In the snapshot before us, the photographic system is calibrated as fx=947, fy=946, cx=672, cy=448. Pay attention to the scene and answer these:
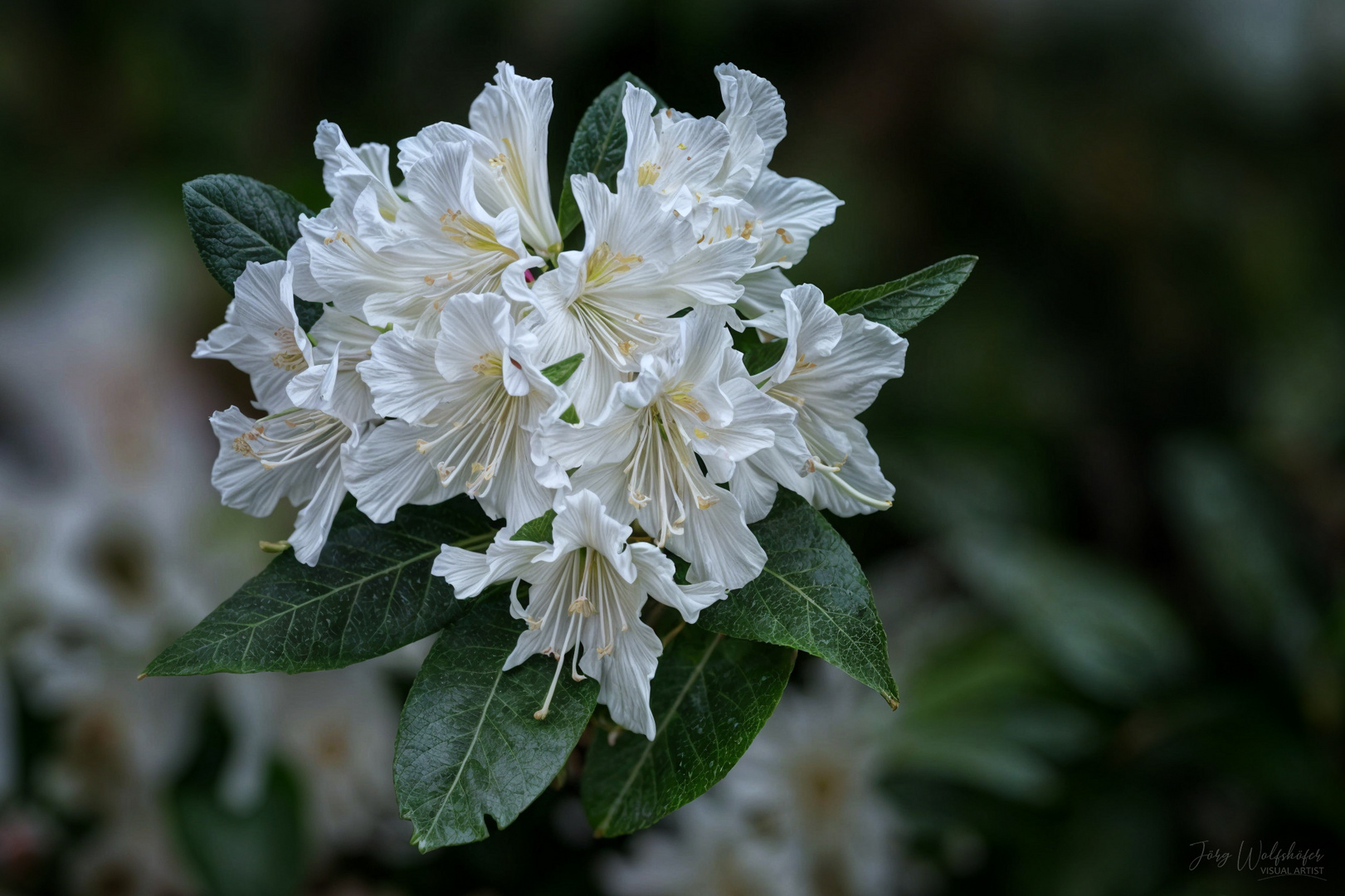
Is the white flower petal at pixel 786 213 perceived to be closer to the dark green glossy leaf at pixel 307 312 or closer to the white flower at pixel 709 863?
the dark green glossy leaf at pixel 307 312

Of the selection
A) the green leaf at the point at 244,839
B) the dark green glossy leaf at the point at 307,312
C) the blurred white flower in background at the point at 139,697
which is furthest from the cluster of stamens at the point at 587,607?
the green leaf at the point at 244,839

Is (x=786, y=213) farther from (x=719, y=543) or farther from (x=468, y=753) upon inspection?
(x=468, y=753)

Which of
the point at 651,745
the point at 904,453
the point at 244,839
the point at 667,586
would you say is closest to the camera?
the point at 667,586

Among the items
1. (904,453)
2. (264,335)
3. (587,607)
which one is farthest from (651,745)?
(904,453)

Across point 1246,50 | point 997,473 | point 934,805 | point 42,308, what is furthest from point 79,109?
point 1246,50

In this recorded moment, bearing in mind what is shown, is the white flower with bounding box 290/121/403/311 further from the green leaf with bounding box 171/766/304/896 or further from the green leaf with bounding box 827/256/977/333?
the green leaf with bounding box 171/766/304/896

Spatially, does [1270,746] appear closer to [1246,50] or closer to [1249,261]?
[1249,261]
